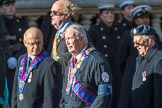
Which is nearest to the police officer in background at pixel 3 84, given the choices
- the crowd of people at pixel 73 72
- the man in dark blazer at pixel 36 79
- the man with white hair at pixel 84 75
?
the crowd of people at pixel 73 72

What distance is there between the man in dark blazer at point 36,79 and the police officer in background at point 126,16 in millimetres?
3909

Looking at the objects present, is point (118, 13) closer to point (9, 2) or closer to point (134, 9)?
point (134, 9)

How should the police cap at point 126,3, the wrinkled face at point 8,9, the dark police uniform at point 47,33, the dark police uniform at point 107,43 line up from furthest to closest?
the police cap at point 126,3, the dark police uniform at point 107,43, the dark police uniform at point 47,33, the wrinkled face at point 8,9

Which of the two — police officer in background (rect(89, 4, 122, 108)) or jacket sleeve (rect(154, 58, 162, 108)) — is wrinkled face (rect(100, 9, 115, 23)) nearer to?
police officer in background (rect(89, 4, 122, 108))

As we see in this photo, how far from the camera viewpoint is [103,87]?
26.1ft

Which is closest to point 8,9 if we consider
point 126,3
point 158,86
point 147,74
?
point 126,3

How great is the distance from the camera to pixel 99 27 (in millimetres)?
12609

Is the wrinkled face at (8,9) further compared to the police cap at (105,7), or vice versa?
the police cap at (105,7)

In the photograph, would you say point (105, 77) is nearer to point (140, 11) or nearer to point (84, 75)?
point (84, 75)

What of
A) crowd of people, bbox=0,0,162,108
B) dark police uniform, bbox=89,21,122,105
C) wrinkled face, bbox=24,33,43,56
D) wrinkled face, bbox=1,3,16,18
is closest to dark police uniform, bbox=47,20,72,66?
crowd of people, bbox=0,0,162,108

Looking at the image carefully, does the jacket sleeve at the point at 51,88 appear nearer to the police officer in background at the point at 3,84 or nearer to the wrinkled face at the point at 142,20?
the police officer in background at the point at 3,84

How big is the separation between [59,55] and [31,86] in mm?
542

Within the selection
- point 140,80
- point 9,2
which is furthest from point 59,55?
point 9,2

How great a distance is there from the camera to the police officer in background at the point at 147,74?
8750 mm
